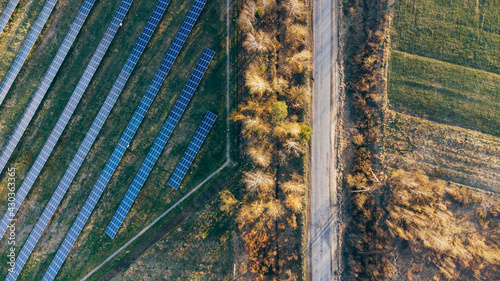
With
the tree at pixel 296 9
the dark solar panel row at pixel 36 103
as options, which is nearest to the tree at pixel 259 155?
the tree at pixel 296 9

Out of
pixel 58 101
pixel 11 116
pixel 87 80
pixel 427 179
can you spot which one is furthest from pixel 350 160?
pixel 11 116

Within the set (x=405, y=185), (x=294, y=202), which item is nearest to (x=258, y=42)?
(x=294, y=202)

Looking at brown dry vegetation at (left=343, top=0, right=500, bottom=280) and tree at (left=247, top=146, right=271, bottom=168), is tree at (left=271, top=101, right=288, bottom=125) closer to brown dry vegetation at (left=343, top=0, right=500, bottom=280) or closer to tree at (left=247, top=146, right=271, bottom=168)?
tree at (left=247, top=146, right=271, bottom=168)

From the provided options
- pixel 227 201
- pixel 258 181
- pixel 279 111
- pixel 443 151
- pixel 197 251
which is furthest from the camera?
pixel 443 151

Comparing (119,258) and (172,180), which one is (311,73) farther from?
(119,258)

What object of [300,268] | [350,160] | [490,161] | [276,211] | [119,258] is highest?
[490,161]

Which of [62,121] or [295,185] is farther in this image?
[62,121]

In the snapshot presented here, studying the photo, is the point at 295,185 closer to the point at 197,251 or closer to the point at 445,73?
the point at 197,251
